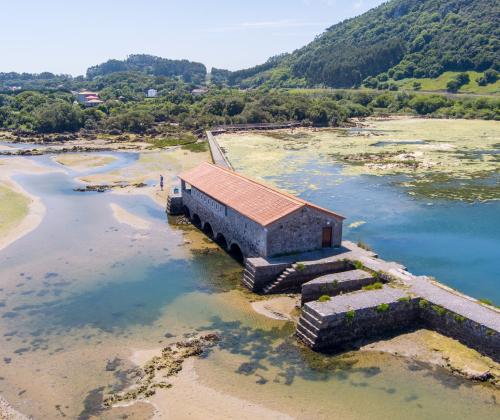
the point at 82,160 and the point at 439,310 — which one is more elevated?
the point at 82,160

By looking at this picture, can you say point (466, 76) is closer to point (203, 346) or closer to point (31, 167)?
point (31, 167)

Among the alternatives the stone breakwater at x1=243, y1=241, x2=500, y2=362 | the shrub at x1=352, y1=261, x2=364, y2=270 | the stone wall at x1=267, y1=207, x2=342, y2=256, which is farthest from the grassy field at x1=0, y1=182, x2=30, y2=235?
the shrub at x1=352, y1=261, x2=364, y2=270

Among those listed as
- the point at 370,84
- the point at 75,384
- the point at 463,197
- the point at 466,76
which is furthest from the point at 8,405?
the point at 370,84

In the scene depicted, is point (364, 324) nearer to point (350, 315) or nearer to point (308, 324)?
point (350, 315)

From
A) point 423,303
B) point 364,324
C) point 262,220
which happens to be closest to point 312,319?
point 364,324

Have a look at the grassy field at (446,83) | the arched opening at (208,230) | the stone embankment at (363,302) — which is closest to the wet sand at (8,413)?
the stone embankment at (363,302)

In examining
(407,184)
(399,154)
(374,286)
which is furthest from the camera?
(399,154)

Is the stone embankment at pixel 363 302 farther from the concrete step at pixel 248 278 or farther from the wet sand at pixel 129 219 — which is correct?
the wet sand at pixel 129 219

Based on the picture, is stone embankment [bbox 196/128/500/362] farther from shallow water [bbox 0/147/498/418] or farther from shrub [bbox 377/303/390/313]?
shallow water [bbox 0/147/498/418]
